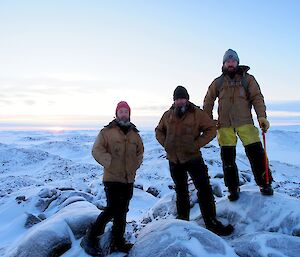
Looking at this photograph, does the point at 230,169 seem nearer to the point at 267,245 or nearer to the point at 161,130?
the point at 161,130

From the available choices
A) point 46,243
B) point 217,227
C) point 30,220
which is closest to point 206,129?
point 217,227

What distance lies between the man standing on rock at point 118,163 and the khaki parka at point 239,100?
2.04m

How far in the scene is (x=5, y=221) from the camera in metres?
13.1

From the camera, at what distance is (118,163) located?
21.8 ft

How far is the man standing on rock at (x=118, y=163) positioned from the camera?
6609mm

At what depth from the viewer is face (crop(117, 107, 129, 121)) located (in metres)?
6.69

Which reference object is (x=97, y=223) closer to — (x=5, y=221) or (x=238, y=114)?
(x=238, y=114)

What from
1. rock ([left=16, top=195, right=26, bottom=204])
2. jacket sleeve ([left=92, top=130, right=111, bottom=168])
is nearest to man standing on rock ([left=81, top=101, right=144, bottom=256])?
jacket sleeve ([left=92, top=130, right=111, bottom=168])

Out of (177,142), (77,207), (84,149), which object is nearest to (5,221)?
(77,207)

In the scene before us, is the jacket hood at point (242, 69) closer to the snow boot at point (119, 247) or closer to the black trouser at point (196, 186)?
the black trouser at point (196, 186)

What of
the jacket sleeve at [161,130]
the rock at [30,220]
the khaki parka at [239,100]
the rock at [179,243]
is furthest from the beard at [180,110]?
the rock at [30,220]

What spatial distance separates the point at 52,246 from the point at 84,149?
36.0 meters

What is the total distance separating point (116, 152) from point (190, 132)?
1537mm

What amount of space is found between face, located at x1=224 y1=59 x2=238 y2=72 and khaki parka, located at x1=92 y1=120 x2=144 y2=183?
Answer: 2.42 m
